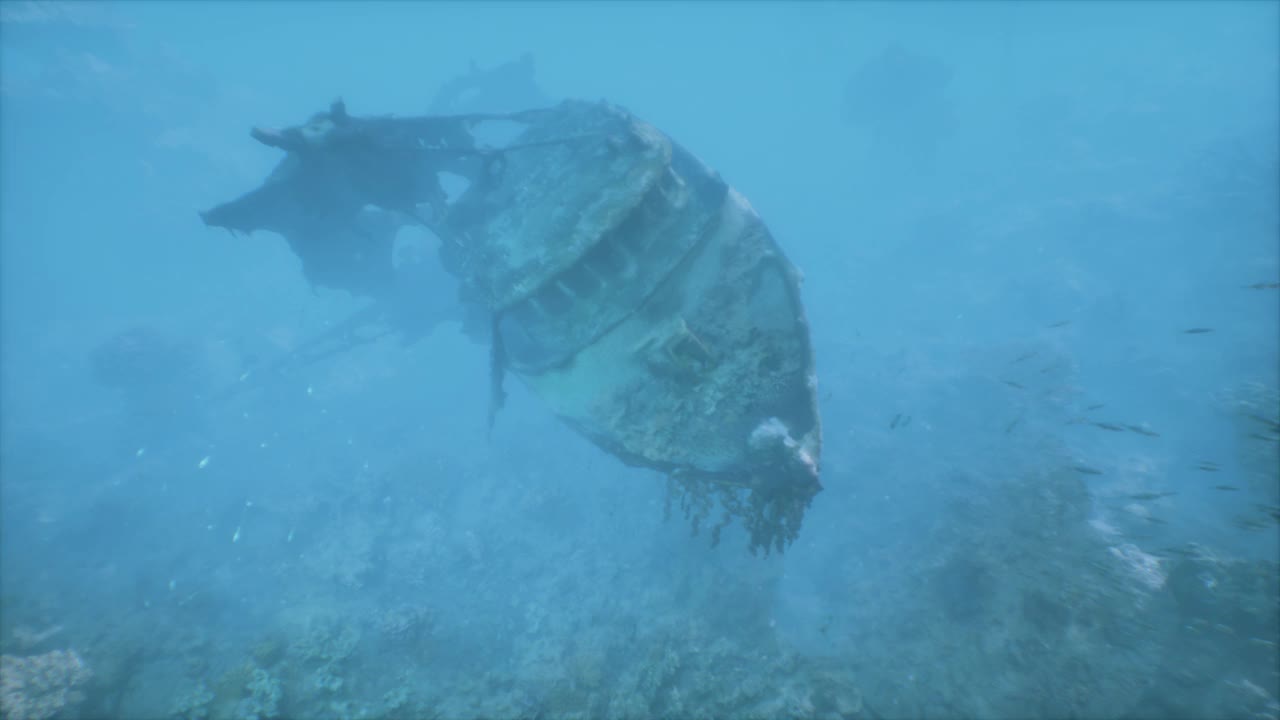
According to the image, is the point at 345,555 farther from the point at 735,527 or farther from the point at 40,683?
Result: the point at 735,527

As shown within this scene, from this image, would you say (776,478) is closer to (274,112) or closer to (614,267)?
(614,267)

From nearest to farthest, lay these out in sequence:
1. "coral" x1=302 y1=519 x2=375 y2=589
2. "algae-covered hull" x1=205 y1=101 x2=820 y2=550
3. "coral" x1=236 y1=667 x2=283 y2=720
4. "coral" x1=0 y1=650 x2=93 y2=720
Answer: "algae-covered hull" x1=205 y1=101 x2=820 y2=550 → "coral" x1=236 y1=667 x2=283 y2=720 → "coral" x1=0 y1=650 x2=93 y2=720 → "coral" x1=302 y1=519 x2=375 y2=589

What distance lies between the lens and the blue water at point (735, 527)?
6.75 meters

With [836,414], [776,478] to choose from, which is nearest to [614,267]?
[776,478]

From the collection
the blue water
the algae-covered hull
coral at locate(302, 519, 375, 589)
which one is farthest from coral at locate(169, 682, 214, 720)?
the algae-covered hull

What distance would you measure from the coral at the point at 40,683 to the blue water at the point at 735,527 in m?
0.08

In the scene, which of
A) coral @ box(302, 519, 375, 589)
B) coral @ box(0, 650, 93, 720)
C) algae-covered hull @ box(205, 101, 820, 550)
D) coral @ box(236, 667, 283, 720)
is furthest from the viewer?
coral @ box(302, 519, 375, 589)

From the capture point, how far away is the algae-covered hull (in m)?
4.94

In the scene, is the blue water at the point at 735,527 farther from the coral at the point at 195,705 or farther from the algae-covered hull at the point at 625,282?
the algae-covered hull at the point at 625,282

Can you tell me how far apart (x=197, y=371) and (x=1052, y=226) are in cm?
4357

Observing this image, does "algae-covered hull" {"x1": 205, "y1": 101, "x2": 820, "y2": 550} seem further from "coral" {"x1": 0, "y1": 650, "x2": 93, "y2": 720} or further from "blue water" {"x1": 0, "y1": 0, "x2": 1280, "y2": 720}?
"coral" {"x1": 0, "y1": 650, "x2": 93, "y2": 720}

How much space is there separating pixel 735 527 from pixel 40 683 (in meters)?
12.3

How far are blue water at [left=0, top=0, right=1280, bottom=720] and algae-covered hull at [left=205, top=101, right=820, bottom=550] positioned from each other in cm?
358

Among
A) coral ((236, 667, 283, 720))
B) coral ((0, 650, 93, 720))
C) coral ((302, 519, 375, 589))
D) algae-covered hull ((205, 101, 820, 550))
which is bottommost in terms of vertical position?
coral ((302, 519, 375, 589))
